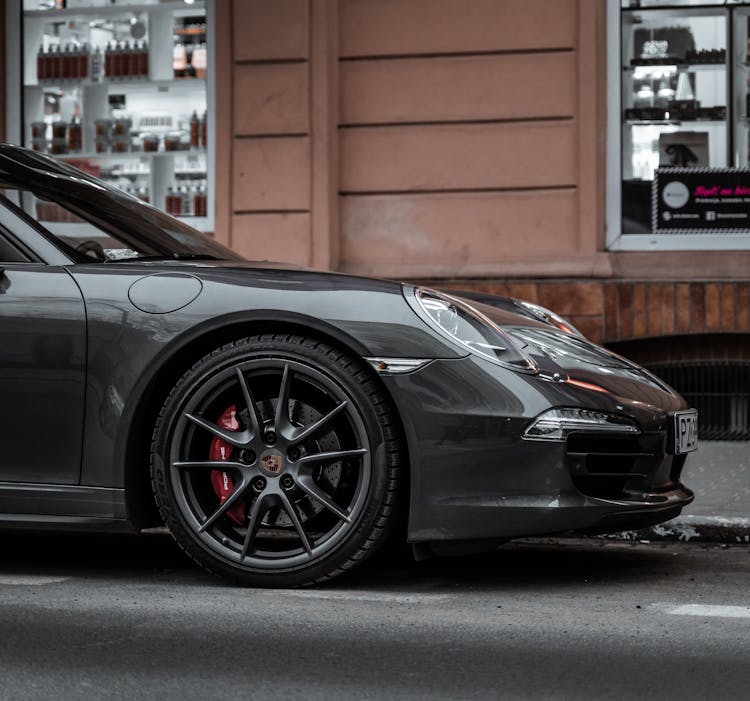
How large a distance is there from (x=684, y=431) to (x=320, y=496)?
1.22 metres

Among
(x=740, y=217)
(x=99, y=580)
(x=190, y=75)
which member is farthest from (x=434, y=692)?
(x=190, y=75)

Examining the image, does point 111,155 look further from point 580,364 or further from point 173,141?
point 580,364

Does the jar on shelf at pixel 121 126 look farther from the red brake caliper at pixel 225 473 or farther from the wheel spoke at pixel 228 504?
the wheel spoke at pixel 228 504

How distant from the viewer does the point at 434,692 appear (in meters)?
3.05

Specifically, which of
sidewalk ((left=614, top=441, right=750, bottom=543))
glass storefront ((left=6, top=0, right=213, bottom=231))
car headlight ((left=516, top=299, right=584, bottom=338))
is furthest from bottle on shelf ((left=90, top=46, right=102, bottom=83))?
car headlight ((left=516, top=299, right=584, bottom=338))

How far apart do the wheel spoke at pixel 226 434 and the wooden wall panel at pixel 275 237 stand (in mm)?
5359

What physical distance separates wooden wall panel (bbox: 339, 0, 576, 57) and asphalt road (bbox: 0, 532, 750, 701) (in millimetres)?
5139

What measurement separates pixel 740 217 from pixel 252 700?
701 cm

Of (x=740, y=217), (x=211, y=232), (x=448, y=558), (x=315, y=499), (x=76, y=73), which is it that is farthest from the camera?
(x=76, y=73)

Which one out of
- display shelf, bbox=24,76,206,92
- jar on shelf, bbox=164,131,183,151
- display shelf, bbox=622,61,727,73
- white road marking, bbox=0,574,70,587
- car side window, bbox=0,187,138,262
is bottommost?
white road marking, bbox=0,574,70,587

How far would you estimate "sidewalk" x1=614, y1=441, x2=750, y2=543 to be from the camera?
5762 mm

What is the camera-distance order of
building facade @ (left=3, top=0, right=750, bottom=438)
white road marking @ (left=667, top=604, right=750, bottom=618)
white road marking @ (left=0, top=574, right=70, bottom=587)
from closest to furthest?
1. white road marking @ (left=667, top=604, right=750, bottom=618)
2. white road marking @ (left=0, top=574, right=70, bottom=587)
3. building facade @ (left=3, top=0, right=750, bottom=438)

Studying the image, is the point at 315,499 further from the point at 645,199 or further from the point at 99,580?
the point at 645,199

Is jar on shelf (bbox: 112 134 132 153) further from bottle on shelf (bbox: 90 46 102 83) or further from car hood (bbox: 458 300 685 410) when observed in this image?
car hood (bbox: 458 300 685 410)
